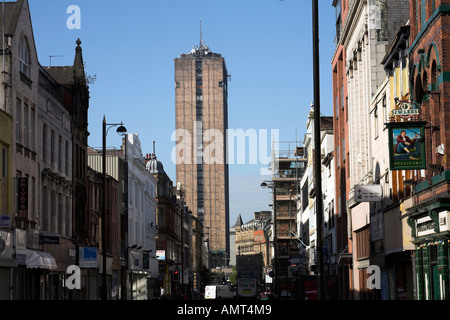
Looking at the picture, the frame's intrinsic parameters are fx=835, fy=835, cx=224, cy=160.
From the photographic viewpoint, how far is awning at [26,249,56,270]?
3994cm

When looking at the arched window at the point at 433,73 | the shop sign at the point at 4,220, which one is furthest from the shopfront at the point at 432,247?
the shop sign at the point at 4,220

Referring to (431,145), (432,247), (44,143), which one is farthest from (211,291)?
(431,145)

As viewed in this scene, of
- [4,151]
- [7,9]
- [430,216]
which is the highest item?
[7,9]

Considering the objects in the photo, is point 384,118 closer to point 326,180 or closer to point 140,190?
point 326,180

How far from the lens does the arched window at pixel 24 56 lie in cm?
4094

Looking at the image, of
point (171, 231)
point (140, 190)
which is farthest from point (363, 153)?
point (171, 231)

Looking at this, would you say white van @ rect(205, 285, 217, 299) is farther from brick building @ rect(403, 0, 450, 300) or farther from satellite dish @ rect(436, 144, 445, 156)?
satellite dish @ rect(436, 144, 445, 156)

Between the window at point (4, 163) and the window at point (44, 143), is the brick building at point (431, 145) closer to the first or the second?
the window at point (4, 163)

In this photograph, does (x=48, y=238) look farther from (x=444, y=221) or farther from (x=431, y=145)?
(x=444, y=221)

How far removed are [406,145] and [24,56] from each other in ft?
72.9

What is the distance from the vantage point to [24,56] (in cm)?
4159

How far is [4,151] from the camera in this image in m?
37.3

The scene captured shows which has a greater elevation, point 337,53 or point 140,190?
point 337,53
